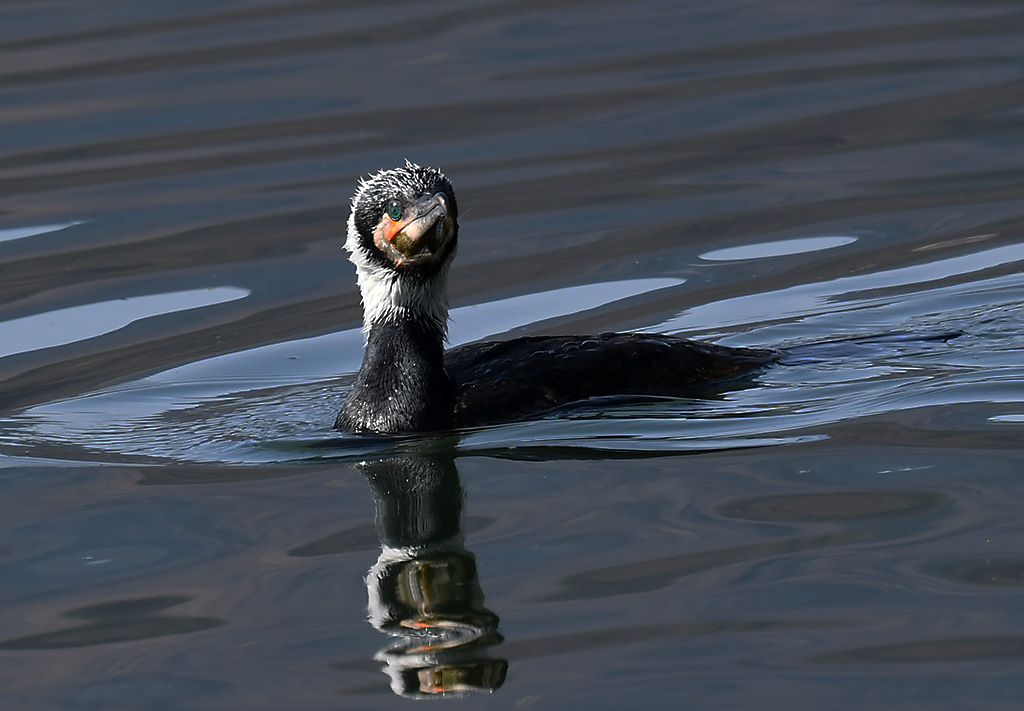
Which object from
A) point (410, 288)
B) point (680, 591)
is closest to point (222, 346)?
point (410, 288)

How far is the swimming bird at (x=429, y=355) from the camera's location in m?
7.99

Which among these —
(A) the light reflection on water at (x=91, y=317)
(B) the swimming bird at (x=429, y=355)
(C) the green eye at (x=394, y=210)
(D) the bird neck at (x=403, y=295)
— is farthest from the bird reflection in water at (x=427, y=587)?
(A) the light reflection on water at (x=91, y=317)

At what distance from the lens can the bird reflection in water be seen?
17.5 feet

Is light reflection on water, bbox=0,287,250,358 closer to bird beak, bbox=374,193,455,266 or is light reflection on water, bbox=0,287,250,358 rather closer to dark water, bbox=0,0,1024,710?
dark water, bbox=0,0,1024,710

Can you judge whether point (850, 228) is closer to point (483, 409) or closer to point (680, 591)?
point (483, 409)

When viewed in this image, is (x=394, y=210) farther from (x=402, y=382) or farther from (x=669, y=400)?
(x=669, y=400)

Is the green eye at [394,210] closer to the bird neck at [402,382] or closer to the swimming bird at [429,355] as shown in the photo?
the swimming bird at [429,355]

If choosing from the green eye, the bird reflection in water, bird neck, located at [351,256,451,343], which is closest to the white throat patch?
bird neck, located at [351,256,451,343]

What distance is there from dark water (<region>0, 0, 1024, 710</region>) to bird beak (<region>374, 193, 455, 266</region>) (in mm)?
914

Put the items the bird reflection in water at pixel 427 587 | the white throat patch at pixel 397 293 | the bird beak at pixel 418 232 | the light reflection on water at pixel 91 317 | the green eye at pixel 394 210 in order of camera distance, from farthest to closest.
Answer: the light reflection on water at pixel 91 317 → the white throat patch at pixel 397 293 → the green eye at pixel 394 210 → the bird beak at pixel 418 232 → the bird reflection in water at pixel 427 587

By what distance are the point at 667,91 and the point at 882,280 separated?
4.96 meters

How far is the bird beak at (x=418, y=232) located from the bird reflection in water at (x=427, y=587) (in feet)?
3.29

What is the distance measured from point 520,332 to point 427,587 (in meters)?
4.28

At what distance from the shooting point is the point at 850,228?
39.2 feet
